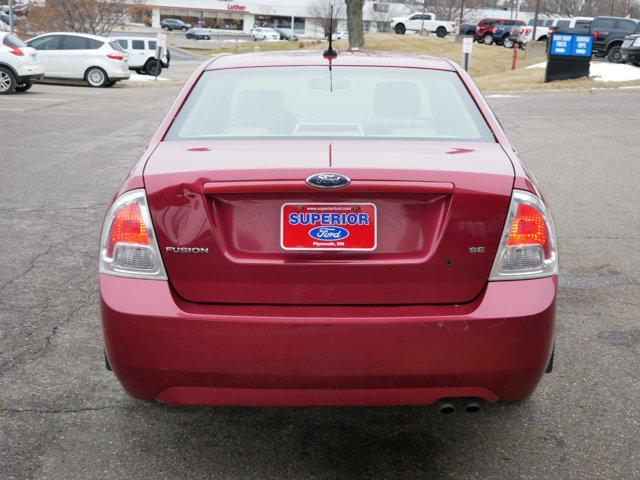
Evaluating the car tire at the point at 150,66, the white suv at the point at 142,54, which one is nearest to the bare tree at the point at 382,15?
the white suv at the point at 142,54

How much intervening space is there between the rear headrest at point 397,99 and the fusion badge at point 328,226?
44.2 inches

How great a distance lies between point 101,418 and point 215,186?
137 cm

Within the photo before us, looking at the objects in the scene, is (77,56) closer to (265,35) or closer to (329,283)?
(329,283)

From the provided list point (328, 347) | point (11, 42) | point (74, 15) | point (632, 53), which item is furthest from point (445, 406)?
point (74, 15)

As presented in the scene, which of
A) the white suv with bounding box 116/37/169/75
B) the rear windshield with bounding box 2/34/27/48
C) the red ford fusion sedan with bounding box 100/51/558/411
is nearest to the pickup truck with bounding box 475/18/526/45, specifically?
the white suv with bounding box 116/37/169/75

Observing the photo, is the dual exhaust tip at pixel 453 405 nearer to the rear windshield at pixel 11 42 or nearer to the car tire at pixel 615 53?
the rear windshield at pixel 11 42

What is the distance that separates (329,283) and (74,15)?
36405mm

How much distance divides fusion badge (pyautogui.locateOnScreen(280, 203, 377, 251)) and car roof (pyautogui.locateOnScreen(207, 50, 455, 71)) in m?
1.42

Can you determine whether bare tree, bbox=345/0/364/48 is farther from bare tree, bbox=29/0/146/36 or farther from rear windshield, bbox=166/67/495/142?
rear windshield, bbox=166/67/495/142

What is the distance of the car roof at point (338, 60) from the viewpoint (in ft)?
12.7

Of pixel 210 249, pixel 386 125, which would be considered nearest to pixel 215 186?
pixel 210 249

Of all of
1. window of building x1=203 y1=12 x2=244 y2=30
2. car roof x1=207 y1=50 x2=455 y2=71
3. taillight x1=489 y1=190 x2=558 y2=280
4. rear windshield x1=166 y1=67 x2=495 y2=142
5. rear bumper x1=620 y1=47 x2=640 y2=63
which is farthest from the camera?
window of building x1=203 y1=12 x2=244 y2=30

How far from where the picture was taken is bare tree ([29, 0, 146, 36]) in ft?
115

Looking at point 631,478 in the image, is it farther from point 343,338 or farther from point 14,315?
point 14,315
